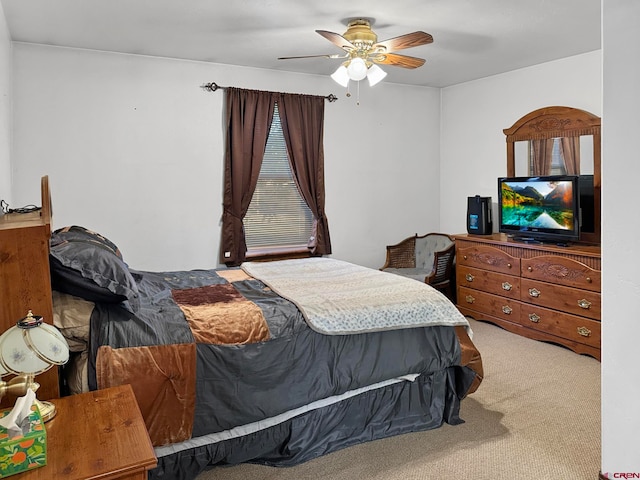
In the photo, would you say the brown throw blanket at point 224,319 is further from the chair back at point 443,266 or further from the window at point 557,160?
the window at point 557,160

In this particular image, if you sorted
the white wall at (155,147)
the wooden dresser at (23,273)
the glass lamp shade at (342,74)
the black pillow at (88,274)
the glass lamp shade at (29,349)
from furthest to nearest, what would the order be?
1. the white wall at (155,147)
2. the glass lamp shade at (342,74)
3. the black pillow at (88,274)
4. the wooden dresser at (23,273)
5. the glass lamp shade at (29,349)

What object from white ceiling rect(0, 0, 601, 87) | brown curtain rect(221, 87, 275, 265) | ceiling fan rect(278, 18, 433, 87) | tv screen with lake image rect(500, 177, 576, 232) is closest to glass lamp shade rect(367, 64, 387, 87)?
ceiling fan rect(278, 18, 433, 87)

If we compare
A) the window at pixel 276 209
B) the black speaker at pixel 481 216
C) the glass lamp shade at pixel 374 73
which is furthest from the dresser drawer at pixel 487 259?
the glass lamp shade at pixel 374 73

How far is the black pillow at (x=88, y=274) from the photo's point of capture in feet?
6.85

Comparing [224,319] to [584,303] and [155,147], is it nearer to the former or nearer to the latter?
[155,147]

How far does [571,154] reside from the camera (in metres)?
4.48

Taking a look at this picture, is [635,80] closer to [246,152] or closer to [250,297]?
[250,297]

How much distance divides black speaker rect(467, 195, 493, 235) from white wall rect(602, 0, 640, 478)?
2.93 meters

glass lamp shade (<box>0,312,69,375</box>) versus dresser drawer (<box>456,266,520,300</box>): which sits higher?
glass lamp shade (<box>0,312,69,375</box>)

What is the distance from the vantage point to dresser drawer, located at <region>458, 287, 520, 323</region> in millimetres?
4513

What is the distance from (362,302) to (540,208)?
2463 mm

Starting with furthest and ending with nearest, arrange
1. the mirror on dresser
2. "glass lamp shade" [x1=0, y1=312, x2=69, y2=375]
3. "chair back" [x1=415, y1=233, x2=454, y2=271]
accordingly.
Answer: "chair back" [x1=415, y1=233, x2=454, y2=271] → the mirror on dresser → "glass lamp shade" [x1=0, y1=312, x2=69, y2=375]

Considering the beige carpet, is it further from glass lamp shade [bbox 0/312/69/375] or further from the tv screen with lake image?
the tv screen with lake image

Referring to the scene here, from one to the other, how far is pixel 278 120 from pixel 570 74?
106 inches
